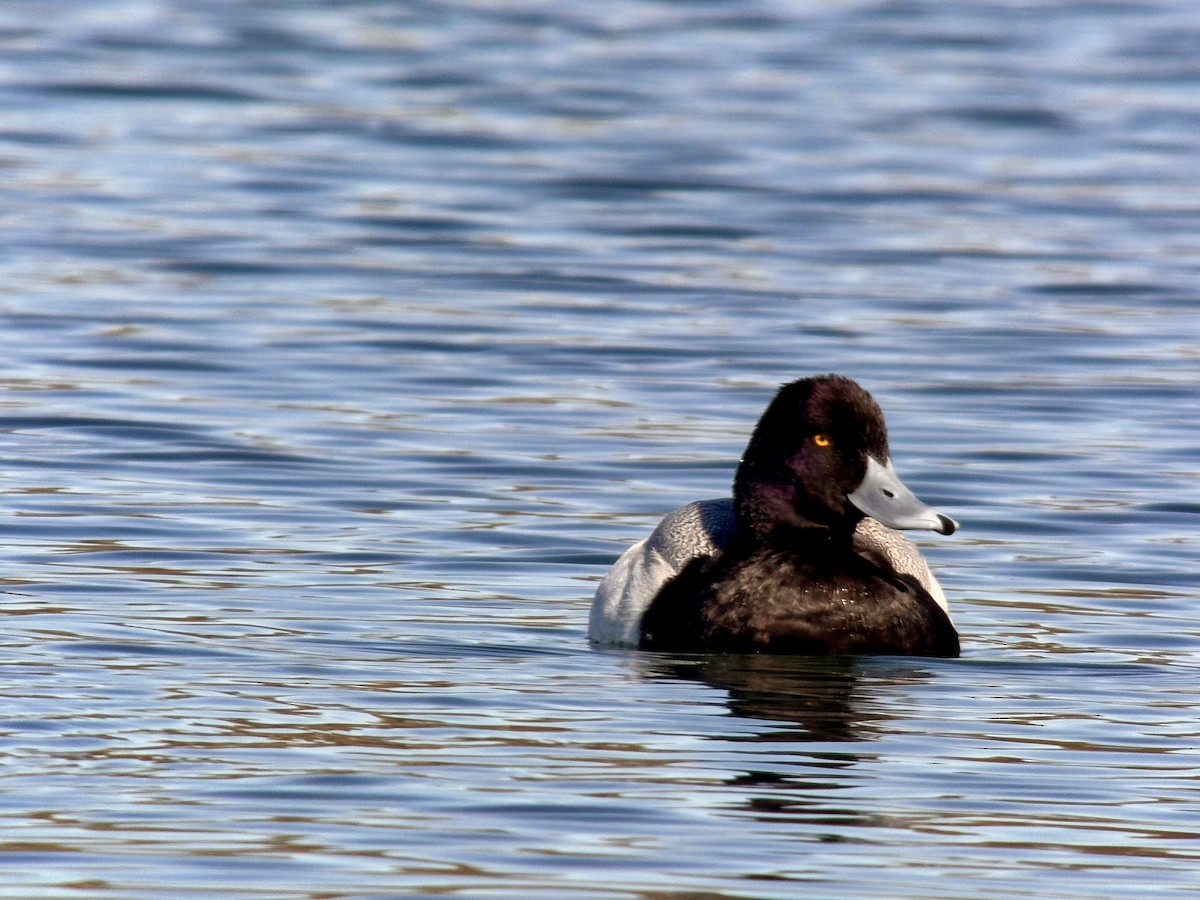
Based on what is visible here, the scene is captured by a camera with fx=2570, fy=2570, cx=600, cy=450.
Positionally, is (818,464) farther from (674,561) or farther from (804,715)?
(804,715)

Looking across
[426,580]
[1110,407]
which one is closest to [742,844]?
[426,580]

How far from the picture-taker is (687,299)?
17.5m

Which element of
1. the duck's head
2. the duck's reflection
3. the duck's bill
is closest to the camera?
the duck's reflection

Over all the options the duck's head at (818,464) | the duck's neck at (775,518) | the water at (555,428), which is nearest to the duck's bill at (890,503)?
the duck's head at (818,464)

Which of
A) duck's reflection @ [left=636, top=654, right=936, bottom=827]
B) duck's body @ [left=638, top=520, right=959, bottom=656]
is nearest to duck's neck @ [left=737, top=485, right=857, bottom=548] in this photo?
duck's body @ [left=638, top=520, right=959, bottom=656]

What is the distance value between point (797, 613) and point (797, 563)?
214mm

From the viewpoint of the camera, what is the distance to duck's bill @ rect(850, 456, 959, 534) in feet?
29.8

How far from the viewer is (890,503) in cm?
920

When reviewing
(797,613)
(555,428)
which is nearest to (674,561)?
(797,613)

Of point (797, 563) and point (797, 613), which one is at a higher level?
point (797, 563)

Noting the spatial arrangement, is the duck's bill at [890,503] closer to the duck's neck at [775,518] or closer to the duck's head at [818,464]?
the duck's head at [818,464]

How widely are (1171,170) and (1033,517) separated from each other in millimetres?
11822

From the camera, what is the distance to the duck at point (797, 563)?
8.95 meters

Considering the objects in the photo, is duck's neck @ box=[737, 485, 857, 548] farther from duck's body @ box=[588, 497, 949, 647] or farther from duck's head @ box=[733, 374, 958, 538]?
duck's body @ box=[588, 497, 949, 647]
